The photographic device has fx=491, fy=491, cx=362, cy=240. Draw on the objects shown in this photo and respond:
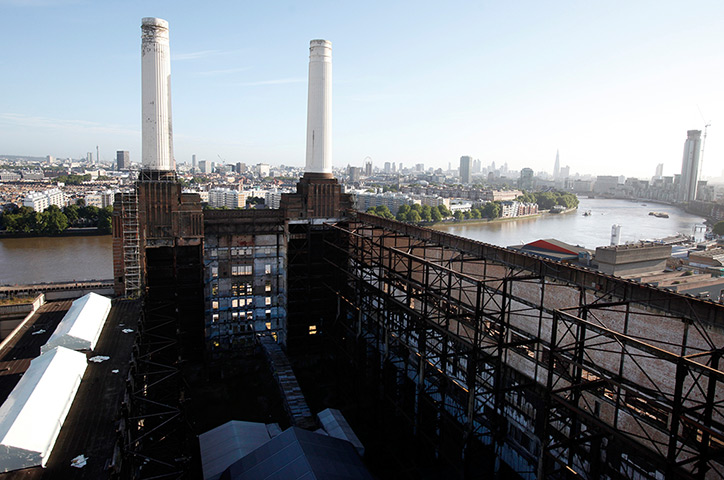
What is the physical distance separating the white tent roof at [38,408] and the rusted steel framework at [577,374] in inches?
241

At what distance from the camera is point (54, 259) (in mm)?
33312

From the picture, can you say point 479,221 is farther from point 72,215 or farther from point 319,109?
point 319,109

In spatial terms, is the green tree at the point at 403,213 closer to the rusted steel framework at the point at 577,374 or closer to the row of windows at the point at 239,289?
the row of windows at the point at 239,289

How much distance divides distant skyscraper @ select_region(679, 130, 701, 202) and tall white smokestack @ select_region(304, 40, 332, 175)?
128054 millimetres

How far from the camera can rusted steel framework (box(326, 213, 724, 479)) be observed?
580cm

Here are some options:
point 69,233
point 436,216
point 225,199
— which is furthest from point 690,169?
point 69,233

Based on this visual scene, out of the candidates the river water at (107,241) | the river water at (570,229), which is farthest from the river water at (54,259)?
the river water at (570,229)

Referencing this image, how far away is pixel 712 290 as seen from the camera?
69.9 ft

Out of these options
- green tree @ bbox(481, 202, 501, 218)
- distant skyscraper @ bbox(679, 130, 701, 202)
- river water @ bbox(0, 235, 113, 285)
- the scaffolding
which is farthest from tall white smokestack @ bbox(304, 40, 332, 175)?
distant skyscraper @ bbox(679, 130, 701, 202)

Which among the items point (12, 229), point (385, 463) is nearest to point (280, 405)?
point (385, 463)

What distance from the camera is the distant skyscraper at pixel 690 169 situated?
119 m

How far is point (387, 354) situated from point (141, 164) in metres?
8.80

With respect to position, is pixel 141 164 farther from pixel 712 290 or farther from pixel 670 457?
pixel 712 290

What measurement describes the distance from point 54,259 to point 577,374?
3569 centimetres
